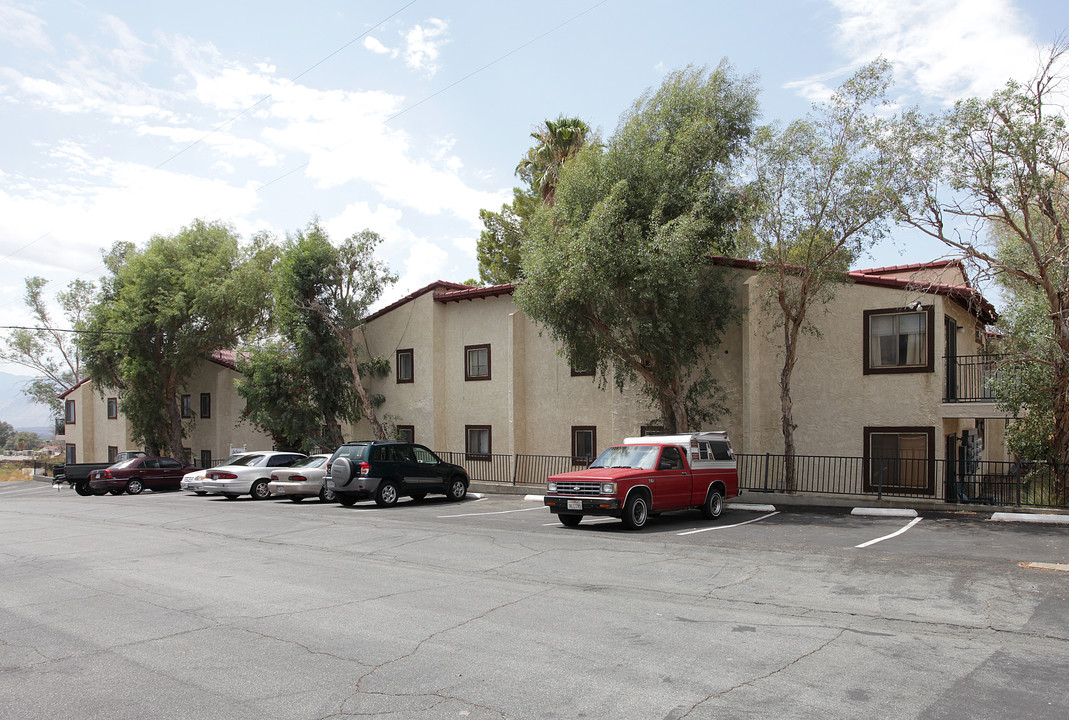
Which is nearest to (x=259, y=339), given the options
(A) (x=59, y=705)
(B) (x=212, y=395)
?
(B) (x=212, y=395)

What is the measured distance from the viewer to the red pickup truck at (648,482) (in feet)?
46.1

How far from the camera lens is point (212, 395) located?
40.6m

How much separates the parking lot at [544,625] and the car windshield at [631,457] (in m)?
1.41

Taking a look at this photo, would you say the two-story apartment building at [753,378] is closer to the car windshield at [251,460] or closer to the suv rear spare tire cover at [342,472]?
the car windshield at [251,460]

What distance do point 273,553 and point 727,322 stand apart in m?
13.3

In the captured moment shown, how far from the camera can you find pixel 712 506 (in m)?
16.0

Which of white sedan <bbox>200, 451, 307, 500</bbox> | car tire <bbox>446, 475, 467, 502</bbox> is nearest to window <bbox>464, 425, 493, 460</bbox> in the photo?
car tire <bbox>446, 475, 467, 502</bbox>

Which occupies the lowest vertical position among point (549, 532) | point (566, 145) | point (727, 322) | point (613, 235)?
A: point (549, 532)

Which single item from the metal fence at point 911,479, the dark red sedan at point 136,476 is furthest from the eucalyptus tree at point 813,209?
the dark red sedan at point 136,476

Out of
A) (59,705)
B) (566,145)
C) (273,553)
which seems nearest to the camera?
(59,705)

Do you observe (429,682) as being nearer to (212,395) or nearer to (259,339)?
(259,339)

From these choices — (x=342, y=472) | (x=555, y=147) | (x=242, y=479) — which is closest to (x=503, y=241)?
(x=555, y=147)

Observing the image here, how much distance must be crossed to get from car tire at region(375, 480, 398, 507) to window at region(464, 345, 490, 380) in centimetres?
822

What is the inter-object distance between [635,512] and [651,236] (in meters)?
7.20
